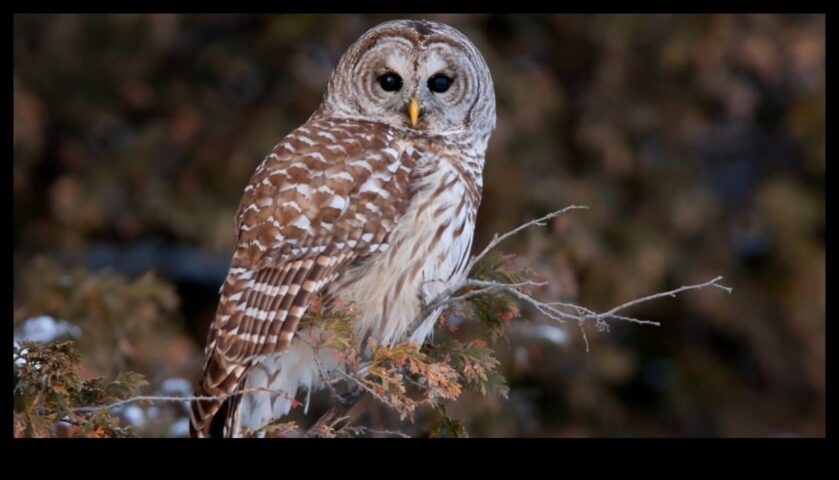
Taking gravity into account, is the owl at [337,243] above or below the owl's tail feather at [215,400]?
above

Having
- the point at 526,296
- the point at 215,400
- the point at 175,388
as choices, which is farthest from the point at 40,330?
the point at 526,296

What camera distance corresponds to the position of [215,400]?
423 centimetres

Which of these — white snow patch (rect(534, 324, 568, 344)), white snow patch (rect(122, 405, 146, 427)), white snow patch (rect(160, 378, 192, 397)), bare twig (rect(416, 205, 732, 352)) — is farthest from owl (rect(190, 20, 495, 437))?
white snow patch (rect(534, 324, 568, 344))

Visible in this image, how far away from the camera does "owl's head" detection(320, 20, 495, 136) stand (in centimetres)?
475

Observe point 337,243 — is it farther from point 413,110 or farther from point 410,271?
point 413,110

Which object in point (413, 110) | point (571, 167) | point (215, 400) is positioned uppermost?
point (413, 110)

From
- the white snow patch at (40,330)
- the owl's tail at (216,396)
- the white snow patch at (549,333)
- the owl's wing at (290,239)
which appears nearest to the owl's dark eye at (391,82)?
the owl's wing at (290,239)

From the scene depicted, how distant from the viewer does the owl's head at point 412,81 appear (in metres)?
4.75

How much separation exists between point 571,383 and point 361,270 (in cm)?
547

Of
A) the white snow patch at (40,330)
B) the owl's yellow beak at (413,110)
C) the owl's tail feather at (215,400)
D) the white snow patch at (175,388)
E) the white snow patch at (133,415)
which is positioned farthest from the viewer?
the white snow patch at (175,388)

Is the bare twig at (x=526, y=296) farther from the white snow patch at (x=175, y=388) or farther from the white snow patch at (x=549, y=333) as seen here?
the white snow patch at (x=549, y=333)

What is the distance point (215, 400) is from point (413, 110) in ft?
3.84

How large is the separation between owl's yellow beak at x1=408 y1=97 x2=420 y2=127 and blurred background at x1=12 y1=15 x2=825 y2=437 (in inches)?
174
